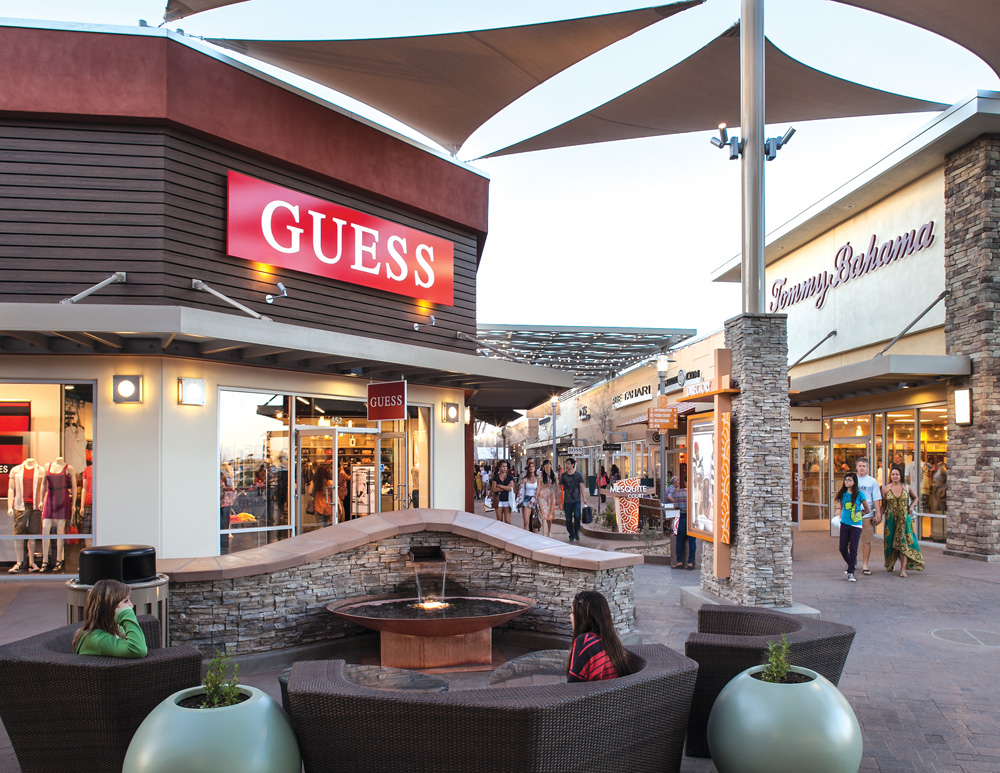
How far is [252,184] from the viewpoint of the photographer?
1191 cm

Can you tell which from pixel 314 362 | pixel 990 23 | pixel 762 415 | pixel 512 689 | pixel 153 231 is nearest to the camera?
pixel 512 689

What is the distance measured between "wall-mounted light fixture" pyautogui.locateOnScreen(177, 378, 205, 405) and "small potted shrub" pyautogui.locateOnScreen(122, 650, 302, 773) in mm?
7613

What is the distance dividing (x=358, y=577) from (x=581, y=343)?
21.8m

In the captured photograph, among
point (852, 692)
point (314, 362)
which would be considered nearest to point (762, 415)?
point (852, 692)

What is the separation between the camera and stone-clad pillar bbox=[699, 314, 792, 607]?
352 inches

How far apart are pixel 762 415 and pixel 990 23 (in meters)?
7.88

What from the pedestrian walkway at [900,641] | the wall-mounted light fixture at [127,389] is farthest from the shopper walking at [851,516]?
the wall-mounted light fixture at [127,389]

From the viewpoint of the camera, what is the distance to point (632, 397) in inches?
1449

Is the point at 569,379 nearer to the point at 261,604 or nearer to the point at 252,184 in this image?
the point at 252,184

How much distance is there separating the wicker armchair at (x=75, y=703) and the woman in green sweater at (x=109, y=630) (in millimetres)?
85

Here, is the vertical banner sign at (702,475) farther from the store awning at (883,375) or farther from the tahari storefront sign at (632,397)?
the tahari storefront sign at (632,397)

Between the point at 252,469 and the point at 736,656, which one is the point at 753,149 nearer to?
the point at 736,656

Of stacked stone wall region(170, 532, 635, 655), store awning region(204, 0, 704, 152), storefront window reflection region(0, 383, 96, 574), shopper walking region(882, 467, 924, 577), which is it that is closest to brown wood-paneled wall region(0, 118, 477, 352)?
storefront window reflection region(0, 383, 96, 574)

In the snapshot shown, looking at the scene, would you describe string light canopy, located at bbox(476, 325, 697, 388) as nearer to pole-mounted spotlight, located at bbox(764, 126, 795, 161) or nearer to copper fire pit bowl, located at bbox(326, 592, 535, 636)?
pole-mounted spotlight, located at bbox(764, 126, 795, 161)
